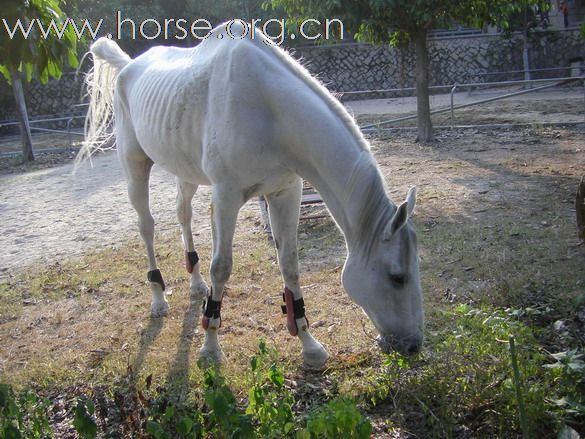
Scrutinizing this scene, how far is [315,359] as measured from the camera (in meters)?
3.64

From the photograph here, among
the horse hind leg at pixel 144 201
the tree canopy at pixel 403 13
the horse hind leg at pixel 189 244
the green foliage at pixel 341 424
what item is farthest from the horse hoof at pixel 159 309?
the tree canopy at pixel 403 13

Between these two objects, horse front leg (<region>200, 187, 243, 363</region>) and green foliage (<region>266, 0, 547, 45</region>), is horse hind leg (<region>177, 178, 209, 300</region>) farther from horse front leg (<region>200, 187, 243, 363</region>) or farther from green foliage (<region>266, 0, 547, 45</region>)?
green foliage (<region>266, 0, 547, 45</region>)

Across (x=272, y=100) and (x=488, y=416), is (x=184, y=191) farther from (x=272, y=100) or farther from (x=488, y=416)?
(x=488, y=416)

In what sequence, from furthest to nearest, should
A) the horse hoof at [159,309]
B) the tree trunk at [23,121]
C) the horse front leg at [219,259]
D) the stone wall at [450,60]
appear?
the stone wall at [450,60]
the tree trunk at [23,121]
the horse hoof at [159,309]
the horse front leg at [219,259]

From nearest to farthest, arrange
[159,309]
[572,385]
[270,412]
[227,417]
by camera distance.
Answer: [227,417] < [270,412] < [572,385] < [159,309]

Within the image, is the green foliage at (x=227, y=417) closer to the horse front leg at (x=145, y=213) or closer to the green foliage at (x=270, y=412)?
the green foliage at (x=270, y=412)

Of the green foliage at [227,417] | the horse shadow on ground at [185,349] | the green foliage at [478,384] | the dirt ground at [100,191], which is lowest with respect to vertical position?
the horse shadow on ground at [185,349]

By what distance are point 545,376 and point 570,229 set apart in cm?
321

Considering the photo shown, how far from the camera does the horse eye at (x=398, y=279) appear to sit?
2.92 m

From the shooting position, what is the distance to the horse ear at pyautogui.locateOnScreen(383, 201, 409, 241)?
9.05ft

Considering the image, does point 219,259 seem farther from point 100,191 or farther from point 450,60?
point 450,60

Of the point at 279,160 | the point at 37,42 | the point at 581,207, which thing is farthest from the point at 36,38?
the point at 581,207

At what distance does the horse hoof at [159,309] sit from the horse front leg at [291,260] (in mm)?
1241

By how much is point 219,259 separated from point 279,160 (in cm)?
71
